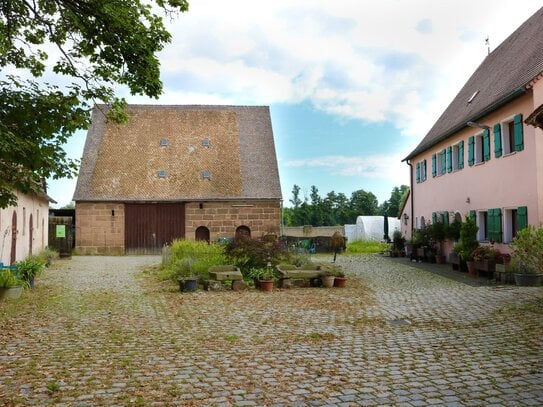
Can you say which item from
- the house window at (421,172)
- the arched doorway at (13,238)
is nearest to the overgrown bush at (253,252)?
the arched doorway at (13,238)

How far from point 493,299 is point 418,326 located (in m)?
3.47

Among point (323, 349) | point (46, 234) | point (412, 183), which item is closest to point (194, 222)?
point (46, 234)

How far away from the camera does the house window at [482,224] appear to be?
1800 centimetres

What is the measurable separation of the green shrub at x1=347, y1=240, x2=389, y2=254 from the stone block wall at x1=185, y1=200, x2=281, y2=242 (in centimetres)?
469

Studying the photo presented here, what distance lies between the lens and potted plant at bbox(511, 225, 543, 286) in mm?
13070

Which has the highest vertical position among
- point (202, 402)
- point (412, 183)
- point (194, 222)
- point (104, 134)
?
point (104, 134)

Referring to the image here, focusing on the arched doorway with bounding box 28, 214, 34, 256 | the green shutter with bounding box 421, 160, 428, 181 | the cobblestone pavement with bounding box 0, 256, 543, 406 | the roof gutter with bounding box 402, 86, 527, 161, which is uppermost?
the roof gutter with bounding box 402, 86, 527, 161

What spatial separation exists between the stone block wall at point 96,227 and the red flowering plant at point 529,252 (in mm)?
22218

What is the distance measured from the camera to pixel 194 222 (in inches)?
1202

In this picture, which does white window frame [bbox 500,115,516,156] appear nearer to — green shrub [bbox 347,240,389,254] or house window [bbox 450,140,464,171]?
house window [bbox 450,140,464,171]

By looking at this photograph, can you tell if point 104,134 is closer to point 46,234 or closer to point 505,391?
point 46,234

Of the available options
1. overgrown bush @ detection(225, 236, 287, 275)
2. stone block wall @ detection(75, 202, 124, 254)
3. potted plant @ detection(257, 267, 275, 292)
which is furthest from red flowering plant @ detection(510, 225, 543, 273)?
stone block wall @ detection(75, 202, 124, 254)

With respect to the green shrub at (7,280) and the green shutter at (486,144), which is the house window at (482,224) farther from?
the green shrub at (7,280)

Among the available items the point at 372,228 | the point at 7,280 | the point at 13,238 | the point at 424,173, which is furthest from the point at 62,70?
the point at 372,228
